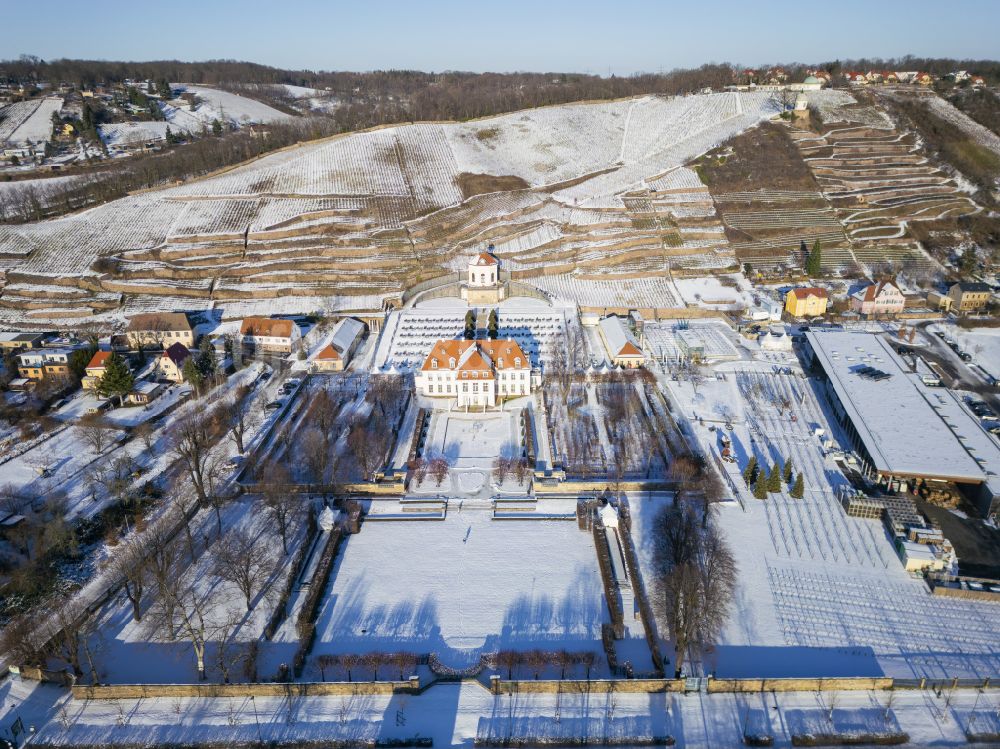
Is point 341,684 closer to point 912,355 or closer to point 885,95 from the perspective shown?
point 912,355

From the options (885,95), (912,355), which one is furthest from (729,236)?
(885,95)

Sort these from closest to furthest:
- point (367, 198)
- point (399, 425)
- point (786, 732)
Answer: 1. point (786, 732)
2. point (399, 425)
3. point (367, 198)

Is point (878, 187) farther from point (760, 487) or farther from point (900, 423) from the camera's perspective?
point (760, 487)

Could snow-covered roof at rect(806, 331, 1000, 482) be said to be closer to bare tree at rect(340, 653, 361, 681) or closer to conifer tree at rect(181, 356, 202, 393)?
bare tree at rect(340, 653, 361, 681)

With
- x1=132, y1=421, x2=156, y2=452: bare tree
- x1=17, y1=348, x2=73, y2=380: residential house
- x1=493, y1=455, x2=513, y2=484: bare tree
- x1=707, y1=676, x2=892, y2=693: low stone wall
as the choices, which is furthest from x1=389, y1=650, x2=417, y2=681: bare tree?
x1=17, y1=348, x2=73, y2=380: residential house

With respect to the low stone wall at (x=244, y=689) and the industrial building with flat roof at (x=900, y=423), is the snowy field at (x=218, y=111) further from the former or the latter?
the low stone wall at (x=244, y=689)

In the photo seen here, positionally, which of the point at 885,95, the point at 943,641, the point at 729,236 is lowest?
the point at 943,641

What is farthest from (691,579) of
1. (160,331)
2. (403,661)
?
(160,331)
